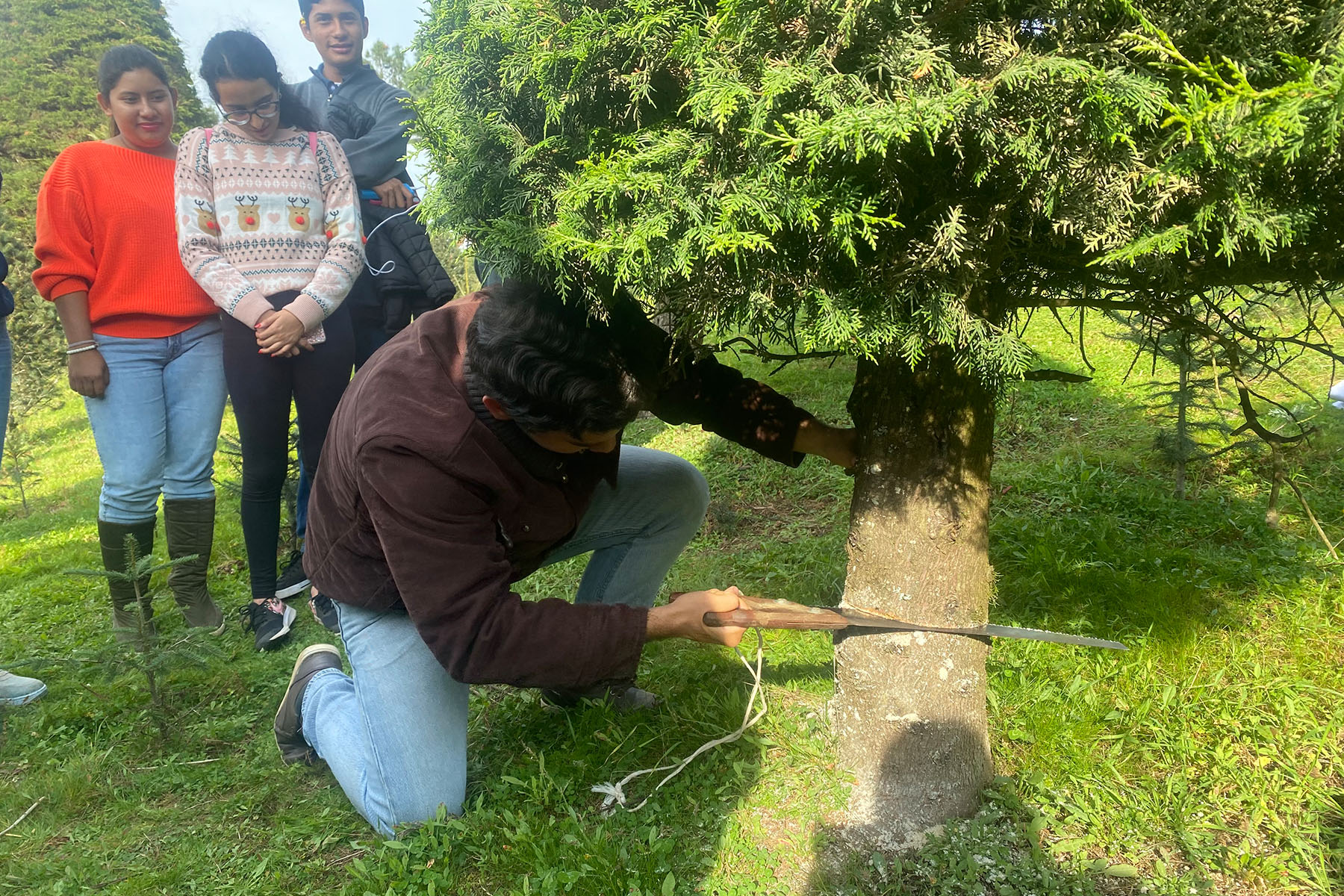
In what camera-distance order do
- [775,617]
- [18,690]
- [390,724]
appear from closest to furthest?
[775,617] → [390,724] → [18,690]

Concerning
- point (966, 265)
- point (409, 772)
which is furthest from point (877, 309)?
point (409, 772)

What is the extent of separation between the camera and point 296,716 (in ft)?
8.98

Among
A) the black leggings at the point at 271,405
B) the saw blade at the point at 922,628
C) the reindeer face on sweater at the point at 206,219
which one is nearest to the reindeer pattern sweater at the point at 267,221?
the reindeer face on sweater at the point at 206,219

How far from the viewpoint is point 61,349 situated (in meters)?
12.2

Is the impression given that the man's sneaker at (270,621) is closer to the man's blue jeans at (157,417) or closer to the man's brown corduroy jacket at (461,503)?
the man's blue jeans at (157,417)

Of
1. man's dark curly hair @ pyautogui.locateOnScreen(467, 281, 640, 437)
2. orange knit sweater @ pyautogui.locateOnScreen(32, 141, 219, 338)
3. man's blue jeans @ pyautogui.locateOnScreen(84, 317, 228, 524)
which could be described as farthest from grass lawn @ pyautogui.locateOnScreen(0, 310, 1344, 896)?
orange knit sweater @ pyautogui.locateOnScreen(32, 141, 219, 338)

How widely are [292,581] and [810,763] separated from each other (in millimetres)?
2796

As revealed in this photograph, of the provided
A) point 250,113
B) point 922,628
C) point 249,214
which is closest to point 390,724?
point 922,628

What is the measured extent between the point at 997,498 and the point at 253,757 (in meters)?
3.47

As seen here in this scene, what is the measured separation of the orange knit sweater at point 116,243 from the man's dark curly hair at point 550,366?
2.10 metres

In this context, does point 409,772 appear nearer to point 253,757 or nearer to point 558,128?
point 253,757

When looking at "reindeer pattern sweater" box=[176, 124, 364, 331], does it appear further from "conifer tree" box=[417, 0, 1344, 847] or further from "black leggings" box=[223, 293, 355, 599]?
"conifer tree" box=[417, 0, 1344, 847]

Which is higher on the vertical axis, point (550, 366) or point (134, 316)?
point (550, 366)

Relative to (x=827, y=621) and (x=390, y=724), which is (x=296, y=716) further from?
(x=827, y=621)
